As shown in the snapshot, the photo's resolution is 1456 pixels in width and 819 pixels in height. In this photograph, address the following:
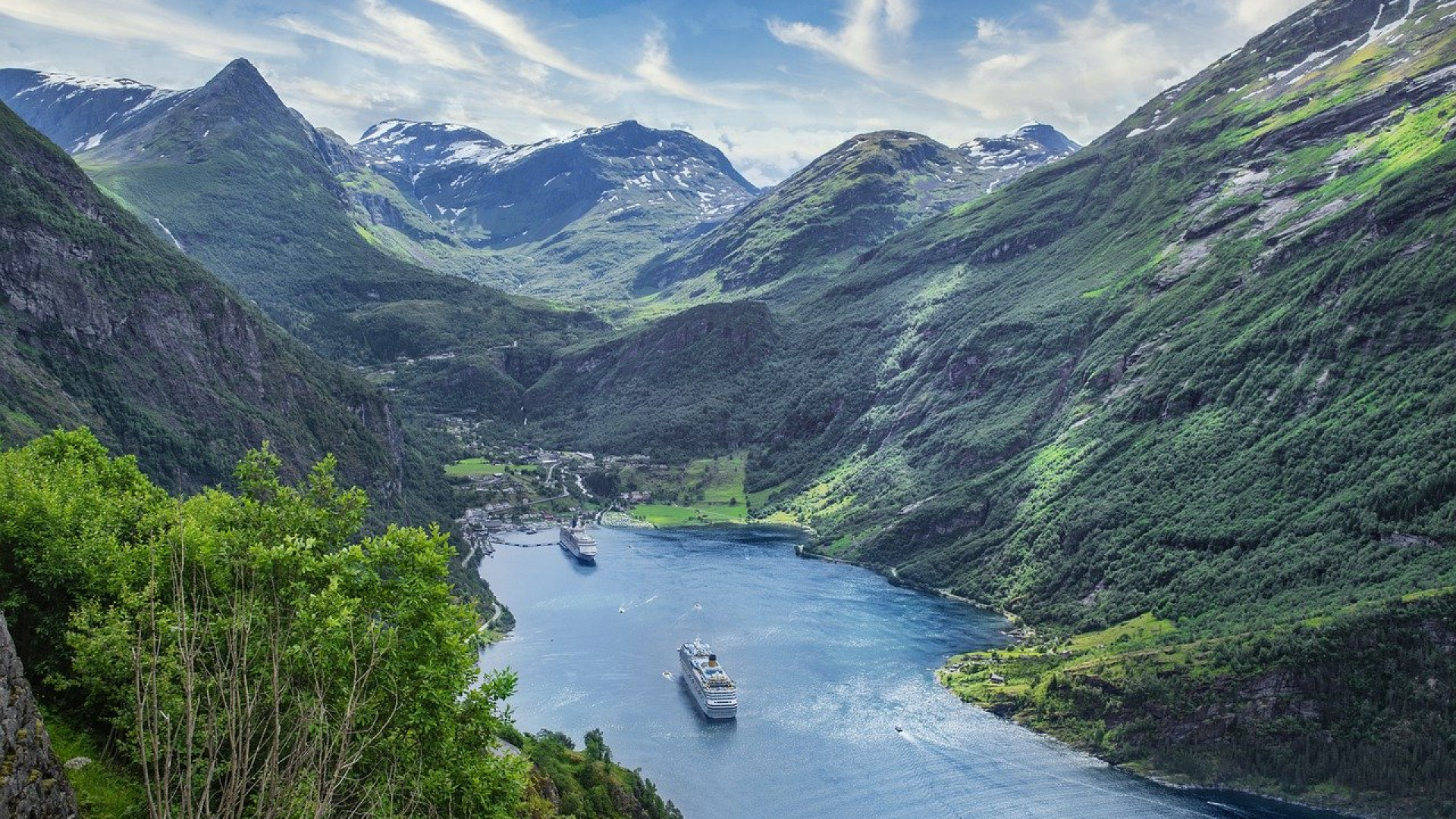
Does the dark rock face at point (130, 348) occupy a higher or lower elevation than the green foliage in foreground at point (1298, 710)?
higher

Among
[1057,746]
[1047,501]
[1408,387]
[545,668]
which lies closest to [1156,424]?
[1047,501]

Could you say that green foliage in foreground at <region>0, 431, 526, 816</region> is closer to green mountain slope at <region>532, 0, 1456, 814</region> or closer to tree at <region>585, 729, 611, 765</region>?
tree at <region>585, 729, 611, 765</region>

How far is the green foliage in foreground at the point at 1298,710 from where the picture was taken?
103750mm

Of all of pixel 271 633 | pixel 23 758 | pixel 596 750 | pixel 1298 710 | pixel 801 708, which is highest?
pixel 271 633

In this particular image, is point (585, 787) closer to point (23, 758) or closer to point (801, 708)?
point (801, 708)

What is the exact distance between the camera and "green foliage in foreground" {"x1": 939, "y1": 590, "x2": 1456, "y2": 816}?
103750 millimetres

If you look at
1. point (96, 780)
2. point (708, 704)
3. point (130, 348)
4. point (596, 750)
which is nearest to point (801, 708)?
point (708, 704)

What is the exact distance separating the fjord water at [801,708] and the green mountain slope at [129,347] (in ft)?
158

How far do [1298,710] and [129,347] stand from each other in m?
156

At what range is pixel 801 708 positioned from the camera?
128 m

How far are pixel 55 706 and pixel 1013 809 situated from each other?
292 ft

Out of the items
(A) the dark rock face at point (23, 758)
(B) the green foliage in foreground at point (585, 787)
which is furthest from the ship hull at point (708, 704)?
(A) the dark rock face at point (23, 758)

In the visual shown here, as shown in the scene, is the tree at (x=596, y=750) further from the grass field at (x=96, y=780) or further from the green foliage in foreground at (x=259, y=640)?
the grass field at (x=96, y=780)

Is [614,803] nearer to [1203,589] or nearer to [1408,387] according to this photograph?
[1203,589]
